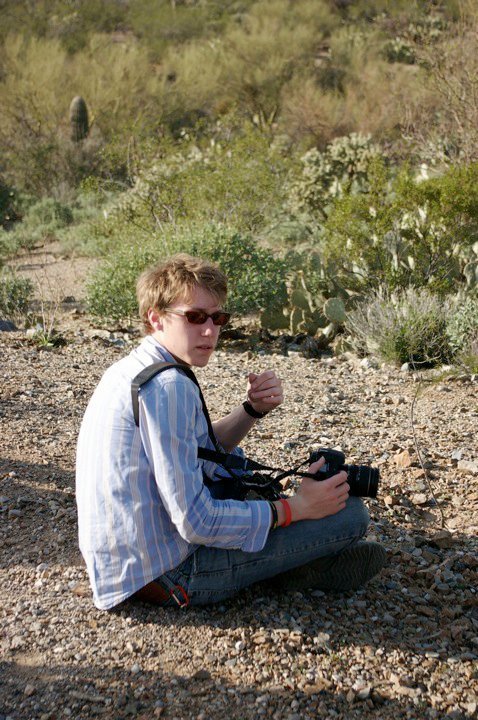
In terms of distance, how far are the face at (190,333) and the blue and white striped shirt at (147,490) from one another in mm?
43

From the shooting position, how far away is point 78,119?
17.3 metres

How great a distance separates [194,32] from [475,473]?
1086 inches

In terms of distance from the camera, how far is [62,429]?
462 cm

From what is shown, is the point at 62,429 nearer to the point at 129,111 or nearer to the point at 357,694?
the point at 357,694

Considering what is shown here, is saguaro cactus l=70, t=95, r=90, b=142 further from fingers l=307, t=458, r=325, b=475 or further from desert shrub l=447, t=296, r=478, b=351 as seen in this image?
fingers l=307, t=458, r=325, b=475

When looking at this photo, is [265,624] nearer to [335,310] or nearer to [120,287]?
[335,310]

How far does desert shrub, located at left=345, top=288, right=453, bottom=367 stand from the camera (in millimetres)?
6031

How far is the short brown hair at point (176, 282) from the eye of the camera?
2570 mm

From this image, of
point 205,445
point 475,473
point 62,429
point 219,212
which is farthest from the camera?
point 219,212

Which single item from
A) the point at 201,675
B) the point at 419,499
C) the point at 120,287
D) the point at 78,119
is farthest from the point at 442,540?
the point at 78,119

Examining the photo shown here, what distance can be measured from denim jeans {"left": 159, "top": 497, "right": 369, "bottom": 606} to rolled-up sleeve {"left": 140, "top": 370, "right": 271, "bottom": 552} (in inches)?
6.5

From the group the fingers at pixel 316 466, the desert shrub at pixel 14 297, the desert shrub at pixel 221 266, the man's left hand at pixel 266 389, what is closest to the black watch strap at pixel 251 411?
the man's left hand at pixel 266 389

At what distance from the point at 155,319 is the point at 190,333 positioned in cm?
13

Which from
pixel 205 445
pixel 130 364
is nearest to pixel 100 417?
pixel 130 364
